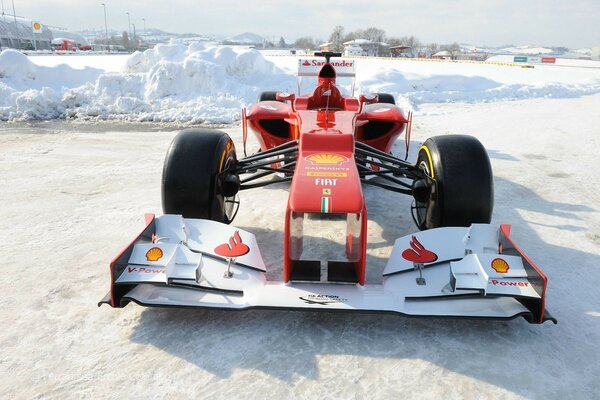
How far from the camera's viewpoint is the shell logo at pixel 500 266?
332 centimetres

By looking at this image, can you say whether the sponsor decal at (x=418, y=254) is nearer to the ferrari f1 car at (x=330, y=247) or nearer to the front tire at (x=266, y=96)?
the ferrari f1 car at (x=330, y=247)

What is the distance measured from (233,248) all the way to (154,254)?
0.59m

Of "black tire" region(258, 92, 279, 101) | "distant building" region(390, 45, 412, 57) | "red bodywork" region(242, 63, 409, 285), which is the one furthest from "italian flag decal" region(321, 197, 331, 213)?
"distant building" region(390, 45, 412, 57)

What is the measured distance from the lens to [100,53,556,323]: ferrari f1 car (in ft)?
10.5

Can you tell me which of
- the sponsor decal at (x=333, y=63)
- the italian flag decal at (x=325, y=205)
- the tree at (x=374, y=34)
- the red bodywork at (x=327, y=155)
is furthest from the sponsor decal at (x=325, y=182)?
the tree at (x=374, y=34)

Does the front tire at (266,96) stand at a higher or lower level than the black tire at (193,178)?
higher

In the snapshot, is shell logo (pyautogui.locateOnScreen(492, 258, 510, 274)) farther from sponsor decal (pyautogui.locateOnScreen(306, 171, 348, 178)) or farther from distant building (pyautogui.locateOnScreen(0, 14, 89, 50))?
distant building (pyautogui.locateOnScreen(0, 14, 89, 50))

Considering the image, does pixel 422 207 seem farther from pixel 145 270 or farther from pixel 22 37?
pixel 22 37

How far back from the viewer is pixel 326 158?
4082 millimetres

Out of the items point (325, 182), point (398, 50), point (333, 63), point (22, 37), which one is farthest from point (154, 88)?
point (22, 37)

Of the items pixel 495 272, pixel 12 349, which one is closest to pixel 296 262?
pixel 495 272

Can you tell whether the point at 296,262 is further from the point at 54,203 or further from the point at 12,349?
the point at 54,203

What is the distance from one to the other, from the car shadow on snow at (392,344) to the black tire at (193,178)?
1.06 meters

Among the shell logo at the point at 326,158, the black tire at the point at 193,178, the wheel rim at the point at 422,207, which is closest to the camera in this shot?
the shell logo at the point at 326,158
